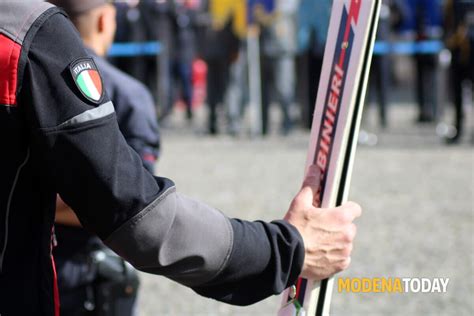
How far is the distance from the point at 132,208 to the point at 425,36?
40.5 ft

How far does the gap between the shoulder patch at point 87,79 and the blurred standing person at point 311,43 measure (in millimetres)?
9473

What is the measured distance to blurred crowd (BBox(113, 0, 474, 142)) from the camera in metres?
11.5

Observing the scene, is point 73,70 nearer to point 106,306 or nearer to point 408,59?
point 106,306

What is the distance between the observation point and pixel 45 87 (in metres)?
1.69

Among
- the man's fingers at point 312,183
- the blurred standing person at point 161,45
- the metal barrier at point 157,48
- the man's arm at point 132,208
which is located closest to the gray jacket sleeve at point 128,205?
the man's arm at point 132,208

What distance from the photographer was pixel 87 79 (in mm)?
1743

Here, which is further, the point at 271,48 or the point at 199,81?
the point at 199,81

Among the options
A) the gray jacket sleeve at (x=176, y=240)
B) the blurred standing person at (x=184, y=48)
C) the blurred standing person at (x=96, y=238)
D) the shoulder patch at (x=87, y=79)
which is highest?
the shoulder patch at (x=87, y=79)

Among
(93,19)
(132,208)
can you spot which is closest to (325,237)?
(132,208)

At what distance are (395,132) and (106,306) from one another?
33.3ft

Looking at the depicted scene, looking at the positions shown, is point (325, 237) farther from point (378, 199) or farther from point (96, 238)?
point (378, 199)

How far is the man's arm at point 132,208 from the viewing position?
5.56ft

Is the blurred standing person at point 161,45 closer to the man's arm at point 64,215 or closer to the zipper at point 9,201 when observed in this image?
the man's arm at point 64,215

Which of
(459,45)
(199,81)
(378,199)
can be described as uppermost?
(459,45)
